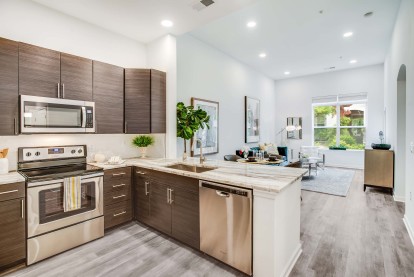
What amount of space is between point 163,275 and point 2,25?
3421 millimetres

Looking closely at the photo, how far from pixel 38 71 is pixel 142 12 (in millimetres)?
1543

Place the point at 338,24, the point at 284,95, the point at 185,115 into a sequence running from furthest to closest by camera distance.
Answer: the point at 284,95 < the point at 338,24 < the point at 185,115

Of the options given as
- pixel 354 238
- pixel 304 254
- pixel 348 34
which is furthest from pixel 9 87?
pixel 348 34

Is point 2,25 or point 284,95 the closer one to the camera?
point 2,25

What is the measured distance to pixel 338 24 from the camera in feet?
13.6

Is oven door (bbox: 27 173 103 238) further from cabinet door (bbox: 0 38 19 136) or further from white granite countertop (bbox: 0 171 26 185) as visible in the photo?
cabinet door (bbox: 0 38 19 136)

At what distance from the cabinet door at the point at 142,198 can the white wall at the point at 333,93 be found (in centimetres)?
703

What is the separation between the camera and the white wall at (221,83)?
4.44 m

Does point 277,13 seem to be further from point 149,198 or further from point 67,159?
point 67,159

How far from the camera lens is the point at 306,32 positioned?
4.47 metres

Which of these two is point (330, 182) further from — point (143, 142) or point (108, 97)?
point (108, 97)

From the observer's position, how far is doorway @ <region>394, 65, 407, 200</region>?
406cm

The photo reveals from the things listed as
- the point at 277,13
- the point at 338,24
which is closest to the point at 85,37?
the point at 277,13

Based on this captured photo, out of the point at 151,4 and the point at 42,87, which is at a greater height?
the point at 151,4
